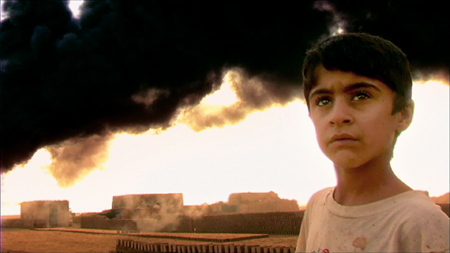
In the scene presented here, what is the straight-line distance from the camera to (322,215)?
4.99ft

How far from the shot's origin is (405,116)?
1.42 m

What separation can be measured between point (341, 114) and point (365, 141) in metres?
0.12

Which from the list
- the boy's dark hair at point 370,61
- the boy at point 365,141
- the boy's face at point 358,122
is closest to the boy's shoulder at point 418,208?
the boy at point 365,141

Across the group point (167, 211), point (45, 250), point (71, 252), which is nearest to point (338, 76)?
point (71, 252)

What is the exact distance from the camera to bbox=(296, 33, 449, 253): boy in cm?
126

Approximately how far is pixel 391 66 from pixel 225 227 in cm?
1830

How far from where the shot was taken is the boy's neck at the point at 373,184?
137 centimetres

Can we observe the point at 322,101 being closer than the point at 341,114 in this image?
No

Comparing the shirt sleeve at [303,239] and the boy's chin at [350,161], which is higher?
the boy's chin at [350,161]

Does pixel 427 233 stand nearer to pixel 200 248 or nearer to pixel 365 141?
pixel 365 141

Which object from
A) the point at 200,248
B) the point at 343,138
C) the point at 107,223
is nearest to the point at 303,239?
the point at 343,138

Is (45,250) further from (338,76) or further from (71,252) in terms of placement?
(338,76)

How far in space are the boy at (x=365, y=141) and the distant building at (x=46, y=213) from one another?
32.8m

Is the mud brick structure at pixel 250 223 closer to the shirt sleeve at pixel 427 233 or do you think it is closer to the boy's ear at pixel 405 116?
the boy's ear at pixel 405 116
